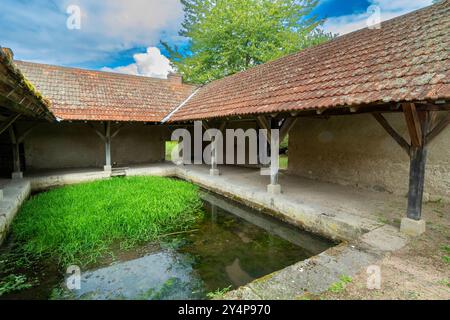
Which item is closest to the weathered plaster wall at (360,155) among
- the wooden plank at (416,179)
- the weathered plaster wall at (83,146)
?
the wooden plank at (416,179)

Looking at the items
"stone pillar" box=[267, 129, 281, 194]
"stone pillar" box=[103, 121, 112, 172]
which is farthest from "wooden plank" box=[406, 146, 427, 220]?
"stone pillar" box=[103, 121, 112, 172]

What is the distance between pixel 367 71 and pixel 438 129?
164cm

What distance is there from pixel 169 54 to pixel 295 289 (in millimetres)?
17973

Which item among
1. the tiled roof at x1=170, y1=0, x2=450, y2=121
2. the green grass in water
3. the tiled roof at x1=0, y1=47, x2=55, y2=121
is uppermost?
the tiled roof at x1=170, y1=0, x2=450, y2=121

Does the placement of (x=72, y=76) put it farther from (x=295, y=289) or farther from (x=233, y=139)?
(x=295, y=289)

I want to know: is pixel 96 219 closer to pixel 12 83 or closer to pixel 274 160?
pixel 12 83

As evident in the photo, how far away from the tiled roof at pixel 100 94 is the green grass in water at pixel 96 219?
311 cm

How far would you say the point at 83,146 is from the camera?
984cm

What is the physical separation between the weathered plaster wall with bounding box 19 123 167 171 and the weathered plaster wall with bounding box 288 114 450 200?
6.42 meters

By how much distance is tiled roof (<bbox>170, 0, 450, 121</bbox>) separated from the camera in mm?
3258

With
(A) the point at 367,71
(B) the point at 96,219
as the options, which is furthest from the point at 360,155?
(B) the point at 96,219

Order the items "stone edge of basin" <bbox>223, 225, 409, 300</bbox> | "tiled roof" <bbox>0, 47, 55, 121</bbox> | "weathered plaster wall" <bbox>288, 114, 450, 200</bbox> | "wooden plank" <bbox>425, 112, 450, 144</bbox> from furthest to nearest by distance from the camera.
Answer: "weathered plaster wall" <bbox>288, 114, 450, 200</bbox> → "wooden plank" <bbox>425, 112, 450, 144</bbox> → "tiled roof" <bbox>0, 47, 55, 121</bbox> → "stone edge of basin" <bbox>223, 225, 409, 300</bbox>

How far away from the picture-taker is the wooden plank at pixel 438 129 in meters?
2.97

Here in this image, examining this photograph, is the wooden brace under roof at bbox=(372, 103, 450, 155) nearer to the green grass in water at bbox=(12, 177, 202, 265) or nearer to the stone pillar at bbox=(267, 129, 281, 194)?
the stone pillar at bbox=(267, 129, 281, 194)
